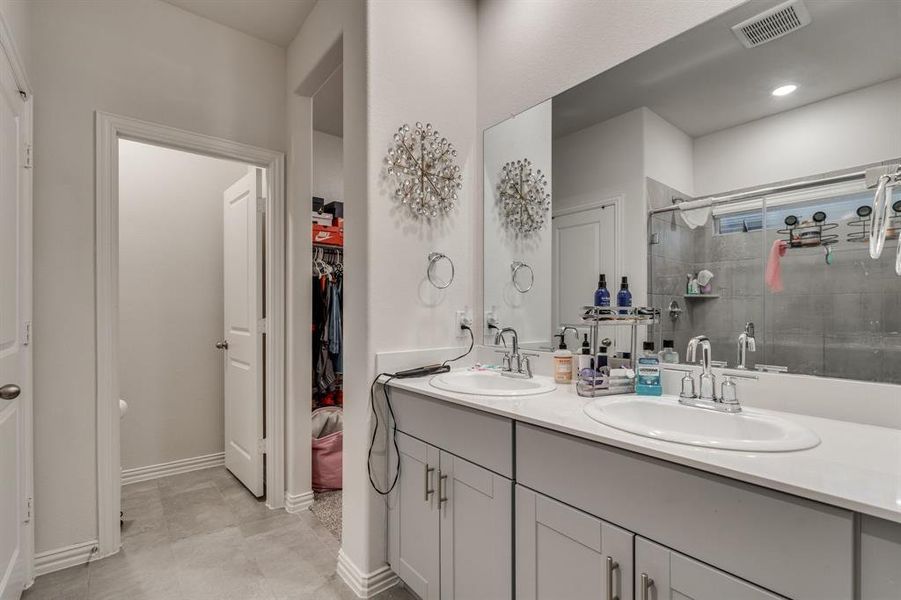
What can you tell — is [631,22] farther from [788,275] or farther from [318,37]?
[318,37]

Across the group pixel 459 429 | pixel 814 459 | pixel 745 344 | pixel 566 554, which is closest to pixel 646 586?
pixel 566 554

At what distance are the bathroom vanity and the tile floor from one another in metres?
0.65

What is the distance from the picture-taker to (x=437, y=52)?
208 centimetres

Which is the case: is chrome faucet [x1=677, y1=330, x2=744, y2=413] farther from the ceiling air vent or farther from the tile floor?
the tile floor

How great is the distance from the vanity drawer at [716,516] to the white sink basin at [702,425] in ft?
0.25

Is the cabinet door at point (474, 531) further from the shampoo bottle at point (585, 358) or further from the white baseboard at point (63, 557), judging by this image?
the white baseboard at point (63, 557)

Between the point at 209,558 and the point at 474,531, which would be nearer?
the point at 474,531

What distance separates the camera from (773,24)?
1.27 meters

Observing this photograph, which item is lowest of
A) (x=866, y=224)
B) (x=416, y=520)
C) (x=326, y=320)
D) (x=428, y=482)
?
(x=416, y=520)

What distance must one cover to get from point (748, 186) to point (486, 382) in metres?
1.19

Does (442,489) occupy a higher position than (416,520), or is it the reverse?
(442,489)

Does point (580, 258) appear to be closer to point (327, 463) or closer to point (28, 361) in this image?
point (327, 463)

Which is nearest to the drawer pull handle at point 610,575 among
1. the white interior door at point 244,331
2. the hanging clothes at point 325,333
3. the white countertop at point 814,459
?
the white countertop at point 814,459

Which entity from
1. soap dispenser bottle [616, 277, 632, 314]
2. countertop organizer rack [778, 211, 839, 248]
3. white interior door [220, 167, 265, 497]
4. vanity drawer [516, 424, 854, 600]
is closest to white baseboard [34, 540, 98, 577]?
white interior door [220, 167, 265, 497]
